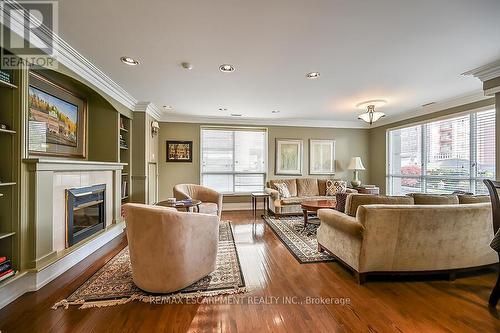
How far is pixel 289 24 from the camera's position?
196 cm

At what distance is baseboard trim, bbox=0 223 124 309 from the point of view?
1.93m

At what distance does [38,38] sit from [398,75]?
4145mm

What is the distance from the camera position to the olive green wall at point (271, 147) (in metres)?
5.71

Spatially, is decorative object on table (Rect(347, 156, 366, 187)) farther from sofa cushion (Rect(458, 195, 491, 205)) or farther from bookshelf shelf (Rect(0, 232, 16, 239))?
bookshelf shelf (Rect(0, 232, 16, 239))

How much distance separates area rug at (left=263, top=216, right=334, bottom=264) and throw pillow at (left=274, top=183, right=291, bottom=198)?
53 centimetres

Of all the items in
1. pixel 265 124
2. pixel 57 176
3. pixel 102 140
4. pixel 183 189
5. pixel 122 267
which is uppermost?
pixel 265 124

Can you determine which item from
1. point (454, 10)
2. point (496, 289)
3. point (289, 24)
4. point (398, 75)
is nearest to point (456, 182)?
point (398, 75)

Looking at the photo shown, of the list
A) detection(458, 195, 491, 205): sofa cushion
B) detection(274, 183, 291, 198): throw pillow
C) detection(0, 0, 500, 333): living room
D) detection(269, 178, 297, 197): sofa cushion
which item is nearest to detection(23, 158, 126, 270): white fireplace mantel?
detection(0, 0, 500, 333): living room

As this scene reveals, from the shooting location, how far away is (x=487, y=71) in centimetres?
284

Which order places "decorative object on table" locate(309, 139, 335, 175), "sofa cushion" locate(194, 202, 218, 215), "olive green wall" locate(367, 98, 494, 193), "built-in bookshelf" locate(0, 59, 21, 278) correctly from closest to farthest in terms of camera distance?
"built-in bookshelf" locate(0, 59, 21, 278)
"sofa cushion" locate(194, 202, 218, 215)
"olive green wall" locate(367, 98, 494, 193)
"decorative object on table" locate(309, 139, 335, 175)

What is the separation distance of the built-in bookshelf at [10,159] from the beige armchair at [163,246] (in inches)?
41.0

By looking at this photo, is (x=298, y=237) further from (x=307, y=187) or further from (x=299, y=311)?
(x=307, y=187)

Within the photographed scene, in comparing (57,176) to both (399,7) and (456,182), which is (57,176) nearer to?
(399,7)

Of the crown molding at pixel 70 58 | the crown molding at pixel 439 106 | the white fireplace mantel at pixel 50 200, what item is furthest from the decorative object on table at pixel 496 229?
the crown molding at pixel 70 58
